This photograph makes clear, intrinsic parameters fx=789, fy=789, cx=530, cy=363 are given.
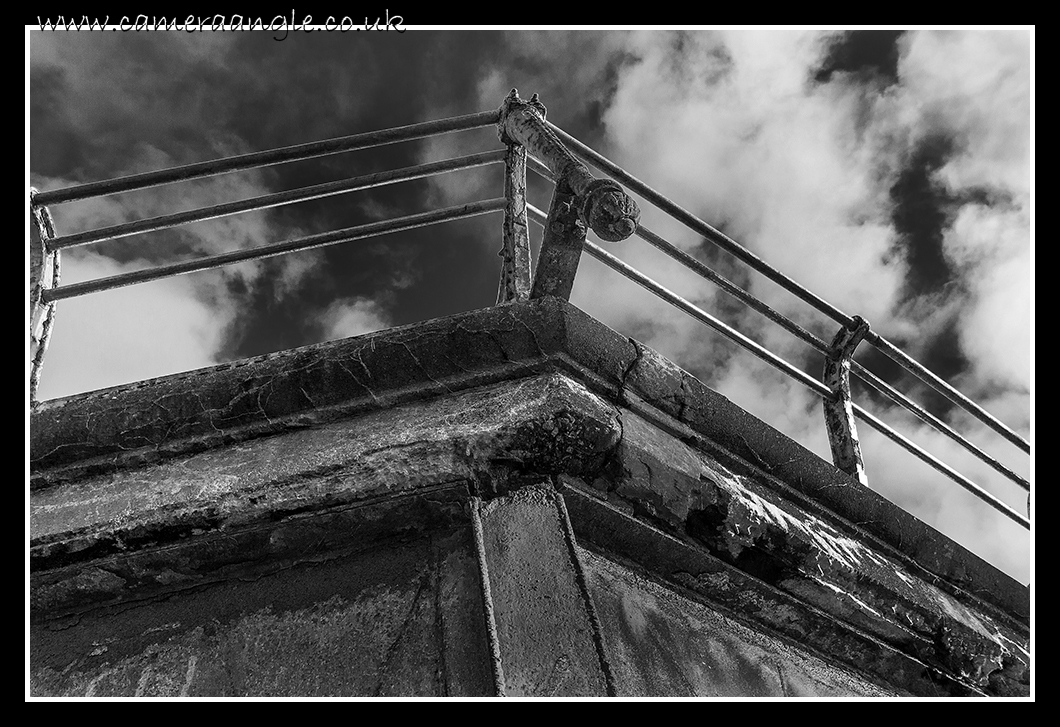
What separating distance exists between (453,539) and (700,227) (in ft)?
5.92

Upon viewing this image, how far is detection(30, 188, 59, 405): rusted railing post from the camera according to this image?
2.54 m

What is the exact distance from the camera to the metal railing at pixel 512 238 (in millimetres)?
2430

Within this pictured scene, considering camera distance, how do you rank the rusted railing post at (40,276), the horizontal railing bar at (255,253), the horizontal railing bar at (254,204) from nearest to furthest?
the rusted railing post at (40,276) → the horizontal railing bar at (255,253) → the horizontal railing bar at (254,204)

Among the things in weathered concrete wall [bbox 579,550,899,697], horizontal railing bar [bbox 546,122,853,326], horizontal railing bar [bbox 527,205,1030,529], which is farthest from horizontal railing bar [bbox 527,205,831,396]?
weathered concrete wall [bbox 579,550,899,697]

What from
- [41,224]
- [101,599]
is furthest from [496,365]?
[41,224]

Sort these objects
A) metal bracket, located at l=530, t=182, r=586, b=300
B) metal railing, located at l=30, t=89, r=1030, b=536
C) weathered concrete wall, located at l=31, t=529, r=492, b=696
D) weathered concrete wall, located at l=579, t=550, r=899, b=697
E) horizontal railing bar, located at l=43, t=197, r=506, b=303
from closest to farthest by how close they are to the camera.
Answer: weathered concrete wall, located at l=31, t=529, r=492, b=696 → weathered concrete wall, located at l=579, t=550, r=899, b=697 → metal bracket, located at l=530, t=182, r=586, b=300 → metal railing, located at l=30, t=89, r=1030, b=536 → horizontal railing bar, located at l=43, t=197, r=506, b=303

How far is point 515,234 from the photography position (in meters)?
2.32

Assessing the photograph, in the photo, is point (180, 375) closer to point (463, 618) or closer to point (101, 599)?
point (101, 599)

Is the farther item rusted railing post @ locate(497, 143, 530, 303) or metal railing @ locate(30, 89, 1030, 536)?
metal railing @ locate(30, 89, 1030, 536)

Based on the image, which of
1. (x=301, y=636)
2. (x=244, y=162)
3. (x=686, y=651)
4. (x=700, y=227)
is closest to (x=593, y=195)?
(x=686, y=651)

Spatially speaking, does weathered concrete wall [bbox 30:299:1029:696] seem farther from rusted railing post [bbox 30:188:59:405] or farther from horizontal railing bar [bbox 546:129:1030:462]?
horizontal railing bar [bbox 546:129:1030:462]

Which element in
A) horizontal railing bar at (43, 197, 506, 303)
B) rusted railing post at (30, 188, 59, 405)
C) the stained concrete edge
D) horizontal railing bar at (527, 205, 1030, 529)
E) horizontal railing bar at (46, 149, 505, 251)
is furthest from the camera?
horizontal railing bar at (527, 205, 1030, 529)

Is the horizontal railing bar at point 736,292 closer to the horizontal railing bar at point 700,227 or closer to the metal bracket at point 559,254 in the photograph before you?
the horizontal railing bar at point 700,227

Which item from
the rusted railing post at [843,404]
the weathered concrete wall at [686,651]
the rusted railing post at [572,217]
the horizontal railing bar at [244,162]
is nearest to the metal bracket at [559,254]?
the rusted railing post at [572,217]
